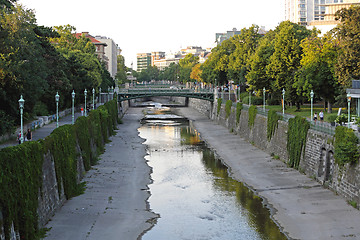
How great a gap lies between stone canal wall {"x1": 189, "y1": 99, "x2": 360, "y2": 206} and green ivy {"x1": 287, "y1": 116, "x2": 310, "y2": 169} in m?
0.76

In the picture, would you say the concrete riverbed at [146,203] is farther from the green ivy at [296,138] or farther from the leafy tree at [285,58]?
the leafy tree at [285,58]

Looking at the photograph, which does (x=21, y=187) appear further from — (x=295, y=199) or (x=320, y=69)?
(x=320, y=69)

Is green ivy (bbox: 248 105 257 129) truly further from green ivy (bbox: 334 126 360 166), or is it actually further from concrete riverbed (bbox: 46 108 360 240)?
green ivy (bbox: 334 126 360 166)

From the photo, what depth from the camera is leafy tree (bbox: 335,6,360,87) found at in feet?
171

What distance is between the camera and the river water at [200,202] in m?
30.5

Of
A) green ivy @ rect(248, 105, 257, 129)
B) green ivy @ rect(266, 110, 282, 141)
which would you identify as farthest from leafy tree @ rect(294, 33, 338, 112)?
green ivy @ rect(248, 105, 257, 129)

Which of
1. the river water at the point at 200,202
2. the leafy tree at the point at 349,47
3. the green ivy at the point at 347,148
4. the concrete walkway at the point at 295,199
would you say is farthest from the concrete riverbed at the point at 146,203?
the leafy tree at the point at 349,47

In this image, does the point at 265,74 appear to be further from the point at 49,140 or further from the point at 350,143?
the point at 49,140

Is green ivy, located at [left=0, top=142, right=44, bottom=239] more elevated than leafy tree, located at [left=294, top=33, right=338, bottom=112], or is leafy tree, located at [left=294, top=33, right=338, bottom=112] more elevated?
leafy tree, located at [left=294, top=33, right=338, bottom=112]

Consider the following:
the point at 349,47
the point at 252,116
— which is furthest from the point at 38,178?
the point at 252,116

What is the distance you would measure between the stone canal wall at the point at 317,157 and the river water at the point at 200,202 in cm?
607

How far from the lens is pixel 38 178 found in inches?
1172

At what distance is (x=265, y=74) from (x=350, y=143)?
44873 mm

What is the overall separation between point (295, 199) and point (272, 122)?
22894 mm
